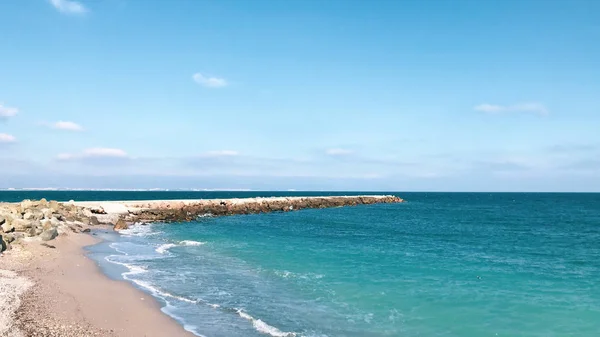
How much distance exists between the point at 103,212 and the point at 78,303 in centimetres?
3671

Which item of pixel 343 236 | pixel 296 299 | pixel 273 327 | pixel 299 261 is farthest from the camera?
pixel 343 236

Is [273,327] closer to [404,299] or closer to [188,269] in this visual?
[404,299]

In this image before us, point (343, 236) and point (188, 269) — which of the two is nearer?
point (188, 269)

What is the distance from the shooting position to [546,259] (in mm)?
25766

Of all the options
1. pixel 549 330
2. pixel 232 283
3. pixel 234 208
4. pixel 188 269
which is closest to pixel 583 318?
pixel 549 330

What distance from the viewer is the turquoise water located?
13344 millimetres

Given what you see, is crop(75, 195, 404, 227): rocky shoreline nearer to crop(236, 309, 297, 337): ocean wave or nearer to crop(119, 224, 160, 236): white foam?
crop(119, 224, 160, 236): white foam

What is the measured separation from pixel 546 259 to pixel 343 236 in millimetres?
15288

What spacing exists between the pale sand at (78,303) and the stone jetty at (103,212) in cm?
298

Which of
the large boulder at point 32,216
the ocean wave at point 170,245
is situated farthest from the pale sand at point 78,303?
the large boulder at point 32,216

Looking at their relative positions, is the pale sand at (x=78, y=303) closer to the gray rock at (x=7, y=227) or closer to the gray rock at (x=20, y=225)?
the gray rock at (x=7, y=227)

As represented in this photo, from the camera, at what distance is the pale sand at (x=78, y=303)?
1107 centimetres

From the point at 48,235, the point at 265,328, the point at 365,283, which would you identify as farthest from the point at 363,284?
the point at 48,235

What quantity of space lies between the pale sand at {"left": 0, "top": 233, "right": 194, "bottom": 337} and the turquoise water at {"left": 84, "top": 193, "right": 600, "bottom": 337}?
777mm
